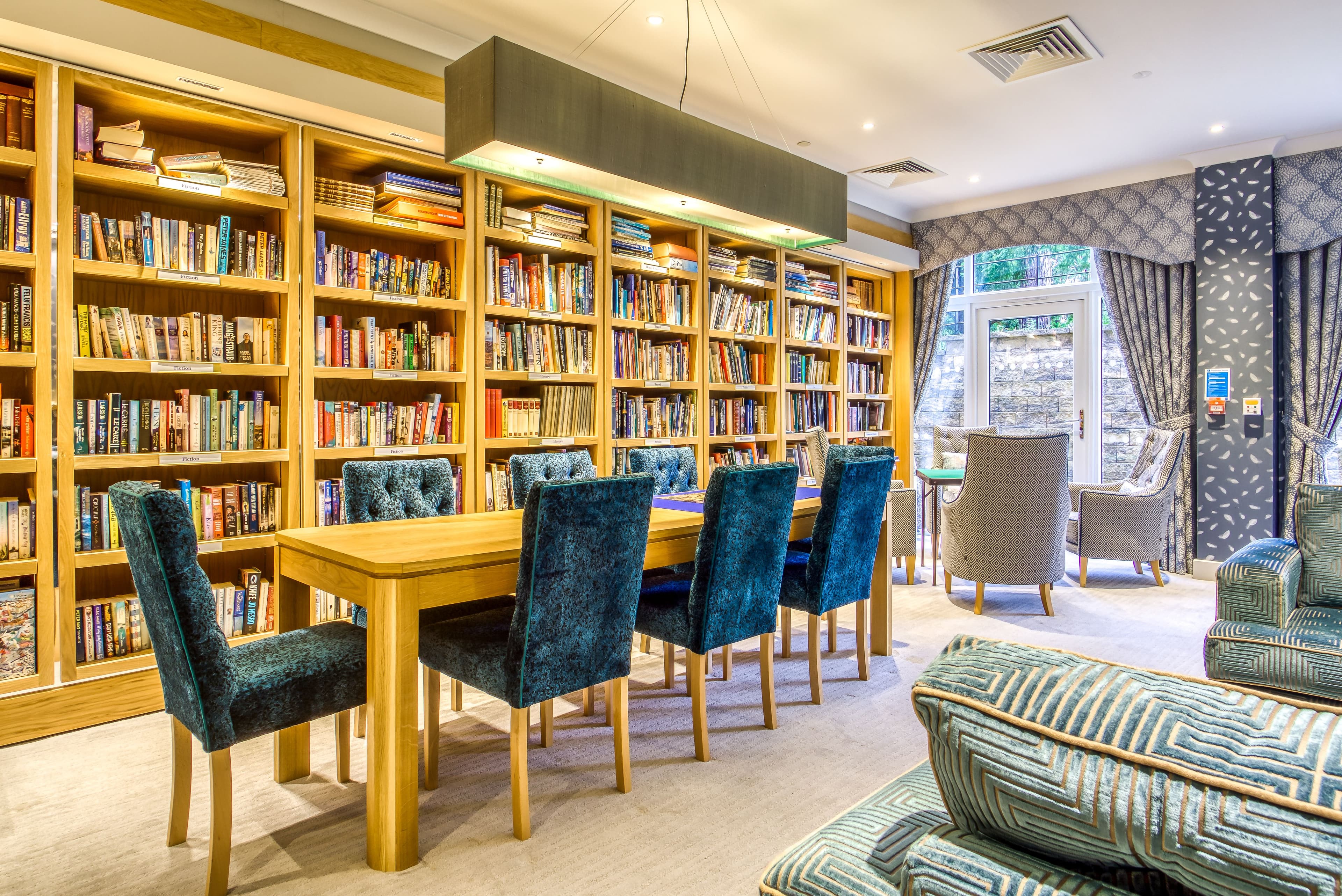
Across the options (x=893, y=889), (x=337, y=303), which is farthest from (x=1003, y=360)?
(x=893, y=889)

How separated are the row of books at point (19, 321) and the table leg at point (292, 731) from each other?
55.5 inches

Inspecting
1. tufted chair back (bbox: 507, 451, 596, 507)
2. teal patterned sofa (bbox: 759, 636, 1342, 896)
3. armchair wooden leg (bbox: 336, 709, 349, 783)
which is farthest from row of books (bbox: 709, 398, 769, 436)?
teal patterned sofa (bbox: 759, 636, 1342, 896)

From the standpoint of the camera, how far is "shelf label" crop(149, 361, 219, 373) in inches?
120

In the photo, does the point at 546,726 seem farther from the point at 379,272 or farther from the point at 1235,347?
the point at 1235,347

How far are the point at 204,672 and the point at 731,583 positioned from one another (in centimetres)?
156

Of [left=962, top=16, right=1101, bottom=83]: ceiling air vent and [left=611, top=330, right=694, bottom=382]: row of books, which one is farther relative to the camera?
[left=611, top=330, right=694, bottom=382]: row of books

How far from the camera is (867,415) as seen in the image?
23.2ft

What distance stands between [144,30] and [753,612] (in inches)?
120

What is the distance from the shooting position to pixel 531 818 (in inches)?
86.0

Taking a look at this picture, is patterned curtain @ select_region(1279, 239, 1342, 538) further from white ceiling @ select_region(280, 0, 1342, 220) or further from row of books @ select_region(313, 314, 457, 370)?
row of books @ select_region(313, 314, 457, 370)

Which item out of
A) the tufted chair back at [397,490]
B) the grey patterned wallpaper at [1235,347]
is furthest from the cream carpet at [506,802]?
the grey patterned wallpaper at [1235,347]

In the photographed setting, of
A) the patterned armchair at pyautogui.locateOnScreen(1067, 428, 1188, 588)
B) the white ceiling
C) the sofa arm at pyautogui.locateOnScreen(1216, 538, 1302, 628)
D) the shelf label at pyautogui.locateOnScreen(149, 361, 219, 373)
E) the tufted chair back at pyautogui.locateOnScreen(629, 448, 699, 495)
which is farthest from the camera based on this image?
the patterned armchair at pyautogui.locateOnScreen(1067, 428, 1188, 588)

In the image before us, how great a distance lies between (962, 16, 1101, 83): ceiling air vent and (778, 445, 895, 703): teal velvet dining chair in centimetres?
215

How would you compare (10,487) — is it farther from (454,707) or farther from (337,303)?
(454,707)
